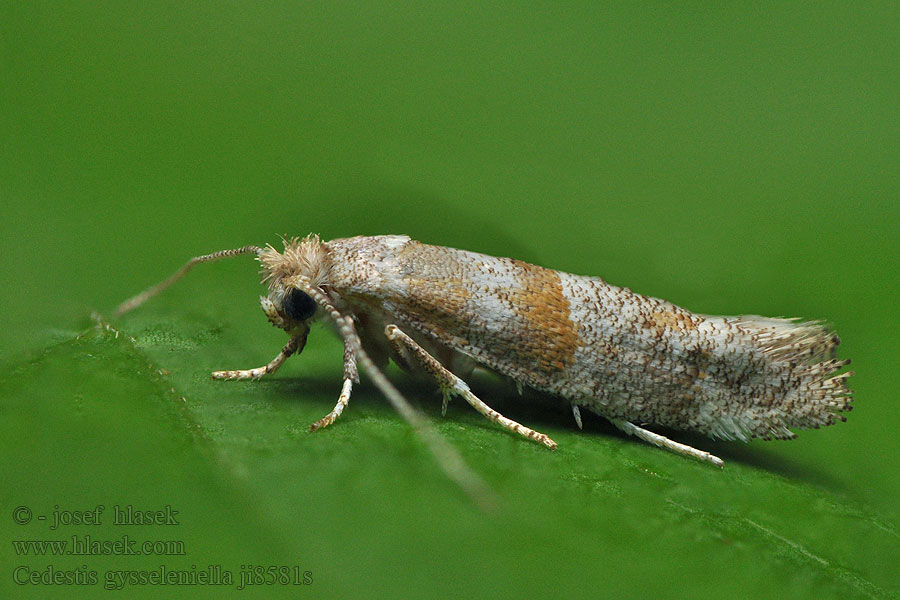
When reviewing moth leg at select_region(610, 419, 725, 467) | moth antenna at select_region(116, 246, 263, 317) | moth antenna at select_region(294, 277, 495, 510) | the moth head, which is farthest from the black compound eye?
moth leg at select_region(610, 419, 725, 467)

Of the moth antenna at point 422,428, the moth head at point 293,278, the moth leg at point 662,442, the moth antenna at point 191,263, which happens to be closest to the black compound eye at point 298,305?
the moth head at point 293,278

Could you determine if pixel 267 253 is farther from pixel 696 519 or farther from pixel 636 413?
pixel 696 519

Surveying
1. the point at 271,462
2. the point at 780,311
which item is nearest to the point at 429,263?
the point at 271,462

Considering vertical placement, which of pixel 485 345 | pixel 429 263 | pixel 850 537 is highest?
pixel 429 263

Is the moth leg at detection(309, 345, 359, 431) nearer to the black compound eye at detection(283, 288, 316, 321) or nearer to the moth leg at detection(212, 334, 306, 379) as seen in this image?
the black compound eye at detection(283, 288, 316, 321)

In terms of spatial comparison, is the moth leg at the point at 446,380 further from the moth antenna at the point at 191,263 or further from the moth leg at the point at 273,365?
the moth antenna at the point at 191,263

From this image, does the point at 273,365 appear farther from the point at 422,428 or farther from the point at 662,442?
the point at 662,442
